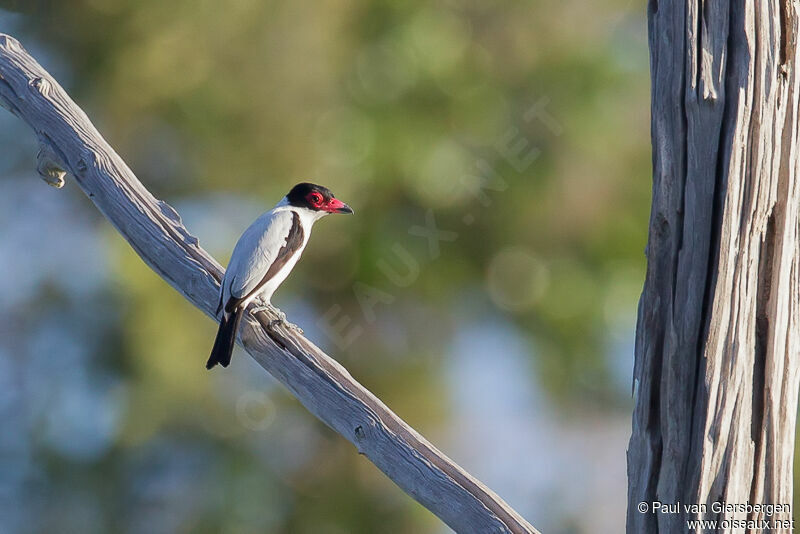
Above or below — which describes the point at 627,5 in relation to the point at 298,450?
above

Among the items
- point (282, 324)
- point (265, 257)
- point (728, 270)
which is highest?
point (265, 257)

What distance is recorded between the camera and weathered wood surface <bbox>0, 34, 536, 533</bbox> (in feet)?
8.42

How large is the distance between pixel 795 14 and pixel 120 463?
20.7ft

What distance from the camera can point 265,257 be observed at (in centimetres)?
392

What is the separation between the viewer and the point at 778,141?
7.02ft

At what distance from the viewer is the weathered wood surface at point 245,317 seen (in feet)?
8.42

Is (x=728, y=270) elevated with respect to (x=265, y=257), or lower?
lower

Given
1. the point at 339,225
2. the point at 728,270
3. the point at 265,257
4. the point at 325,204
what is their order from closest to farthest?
the point at 728,270
the point at 265,257
the point at 325,204
the point at 339,225

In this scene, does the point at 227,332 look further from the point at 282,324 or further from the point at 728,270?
the point at 728,270

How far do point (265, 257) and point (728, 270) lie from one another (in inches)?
88.1

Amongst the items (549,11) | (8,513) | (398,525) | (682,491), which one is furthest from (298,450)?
(682,491)

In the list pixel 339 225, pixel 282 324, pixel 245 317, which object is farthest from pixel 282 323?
pixel 339 225

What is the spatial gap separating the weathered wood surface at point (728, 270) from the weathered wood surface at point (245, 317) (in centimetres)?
57

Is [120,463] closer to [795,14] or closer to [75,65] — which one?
[75,65]
